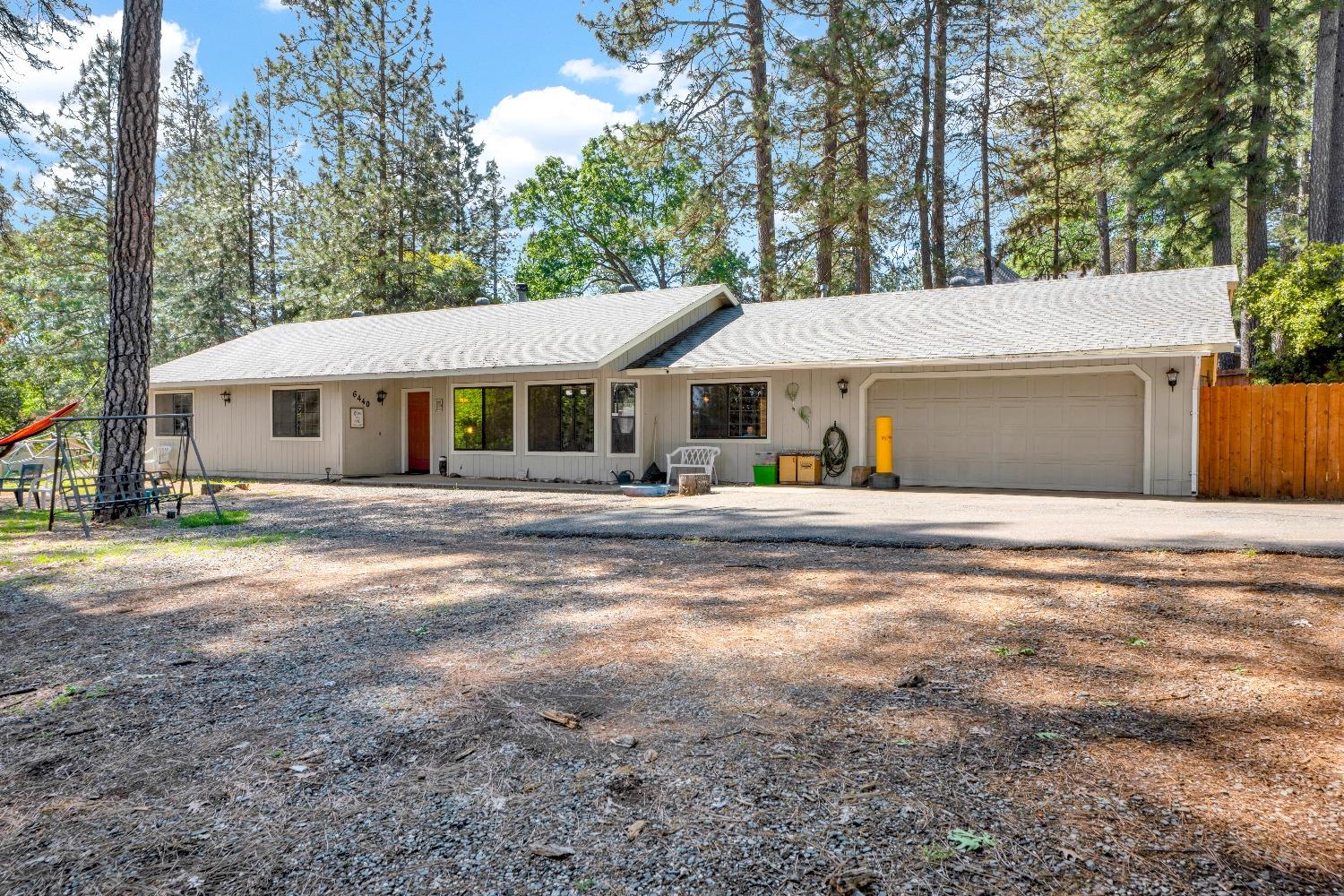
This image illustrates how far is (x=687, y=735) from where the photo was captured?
2811mm

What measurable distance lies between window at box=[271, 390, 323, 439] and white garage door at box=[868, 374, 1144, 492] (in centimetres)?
1100

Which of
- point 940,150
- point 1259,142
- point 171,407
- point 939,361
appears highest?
point 940,150

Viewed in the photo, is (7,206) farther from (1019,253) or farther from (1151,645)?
(1019,253)

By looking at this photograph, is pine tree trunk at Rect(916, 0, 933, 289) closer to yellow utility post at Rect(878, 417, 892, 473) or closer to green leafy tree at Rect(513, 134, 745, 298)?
yellow utility post at Rect(878, 417, 892, 473)

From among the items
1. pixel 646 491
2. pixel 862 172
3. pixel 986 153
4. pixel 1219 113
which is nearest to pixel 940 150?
pixel 986 153


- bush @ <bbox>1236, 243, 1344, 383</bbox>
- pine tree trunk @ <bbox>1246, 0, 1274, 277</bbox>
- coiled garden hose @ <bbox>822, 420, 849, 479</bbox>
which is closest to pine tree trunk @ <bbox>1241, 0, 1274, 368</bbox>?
pine tree trunk @ <bbox>1246, 0, 1274, 277</bbox>

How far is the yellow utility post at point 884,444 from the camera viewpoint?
12.5 metres

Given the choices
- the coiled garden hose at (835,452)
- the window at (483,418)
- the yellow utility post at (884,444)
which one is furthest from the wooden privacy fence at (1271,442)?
the window at (483,418)

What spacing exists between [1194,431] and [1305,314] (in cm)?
365

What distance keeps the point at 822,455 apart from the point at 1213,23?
11.4m

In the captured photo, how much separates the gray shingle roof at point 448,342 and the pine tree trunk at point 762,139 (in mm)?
3631

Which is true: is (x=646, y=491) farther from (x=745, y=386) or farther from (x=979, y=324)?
(x=979, y=324)

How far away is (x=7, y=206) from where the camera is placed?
1230 cm

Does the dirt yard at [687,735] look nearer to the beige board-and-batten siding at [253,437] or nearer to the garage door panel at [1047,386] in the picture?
the garage door panel at [1047,386]
